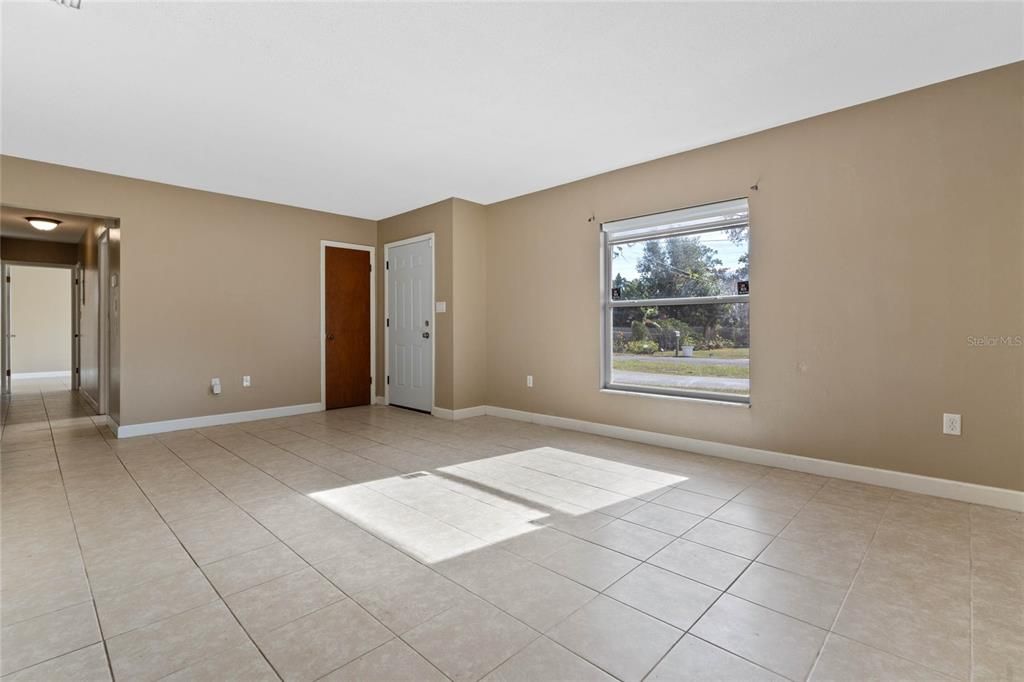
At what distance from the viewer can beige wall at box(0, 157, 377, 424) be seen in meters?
4.54

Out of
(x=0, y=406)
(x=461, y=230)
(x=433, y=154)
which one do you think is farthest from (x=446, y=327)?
(x=0, y=406)

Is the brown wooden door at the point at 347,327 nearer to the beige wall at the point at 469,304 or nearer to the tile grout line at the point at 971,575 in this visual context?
the beige wall at the point at 469,304

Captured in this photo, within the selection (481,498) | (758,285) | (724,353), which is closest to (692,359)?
(724,353)

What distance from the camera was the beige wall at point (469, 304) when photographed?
5.48m

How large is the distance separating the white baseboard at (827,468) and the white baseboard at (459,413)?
3.81 feet

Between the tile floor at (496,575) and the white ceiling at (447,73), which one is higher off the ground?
the white ceiling at (447,73)

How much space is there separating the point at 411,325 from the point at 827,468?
15.1ft

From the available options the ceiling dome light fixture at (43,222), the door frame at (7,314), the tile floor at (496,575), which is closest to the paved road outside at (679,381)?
the tile floor at (496,575)

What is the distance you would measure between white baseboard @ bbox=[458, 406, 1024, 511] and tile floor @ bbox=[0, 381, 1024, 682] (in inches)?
3.9

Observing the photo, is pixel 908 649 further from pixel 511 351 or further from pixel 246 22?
pixel 511 351

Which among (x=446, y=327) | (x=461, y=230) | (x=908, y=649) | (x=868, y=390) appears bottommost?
(x=908, y=649)

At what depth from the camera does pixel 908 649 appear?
1550 mm

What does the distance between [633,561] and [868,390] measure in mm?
2217

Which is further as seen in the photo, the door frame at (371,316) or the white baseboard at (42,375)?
the white baseboard at (42,375)
